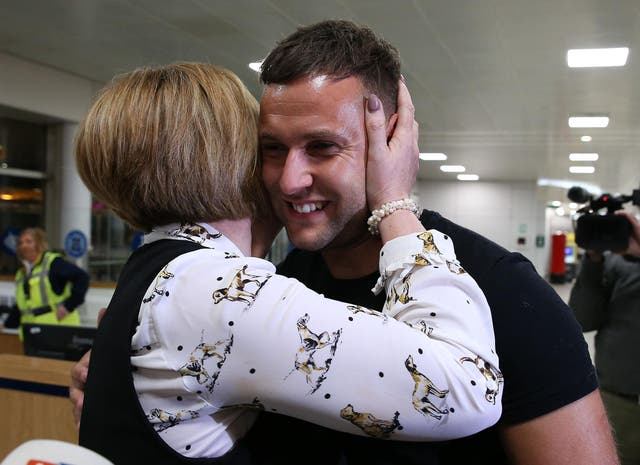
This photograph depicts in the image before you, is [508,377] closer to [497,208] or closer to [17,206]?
[17,206]

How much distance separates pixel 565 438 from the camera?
1010mm

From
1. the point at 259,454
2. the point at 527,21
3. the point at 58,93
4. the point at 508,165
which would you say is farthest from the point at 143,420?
the point at 508,165

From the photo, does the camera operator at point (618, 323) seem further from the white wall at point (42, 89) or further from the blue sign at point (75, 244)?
the blue sign at point (75, 244)

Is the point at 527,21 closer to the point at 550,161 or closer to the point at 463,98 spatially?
the point at 463,98

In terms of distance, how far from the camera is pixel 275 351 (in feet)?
2.63

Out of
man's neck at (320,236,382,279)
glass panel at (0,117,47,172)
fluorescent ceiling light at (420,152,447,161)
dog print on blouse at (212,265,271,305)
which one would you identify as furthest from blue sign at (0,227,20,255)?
fluorescent ceiling light at (420,152,447,161)

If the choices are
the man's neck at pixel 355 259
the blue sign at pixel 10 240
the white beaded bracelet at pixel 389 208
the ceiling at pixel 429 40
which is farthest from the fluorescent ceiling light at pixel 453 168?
the white beaded bracelet at pixel 389 208

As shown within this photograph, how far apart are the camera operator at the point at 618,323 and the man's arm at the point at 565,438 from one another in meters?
1.96

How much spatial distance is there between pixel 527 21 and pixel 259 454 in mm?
4960

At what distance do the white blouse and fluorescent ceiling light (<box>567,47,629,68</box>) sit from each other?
5.80m

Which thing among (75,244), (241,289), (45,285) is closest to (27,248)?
(45,285)

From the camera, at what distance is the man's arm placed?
1.00 m

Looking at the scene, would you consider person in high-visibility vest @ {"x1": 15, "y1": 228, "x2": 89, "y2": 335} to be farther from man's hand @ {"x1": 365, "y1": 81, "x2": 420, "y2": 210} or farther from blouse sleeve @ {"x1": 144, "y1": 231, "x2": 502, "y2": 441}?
blouse sleeve @ {"x1": 144, "y1": 231, "x2": 502, "y2": 441}

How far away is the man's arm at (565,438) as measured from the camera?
1002 mm
